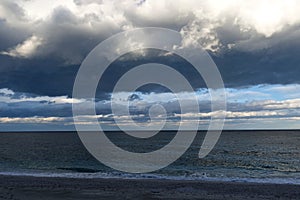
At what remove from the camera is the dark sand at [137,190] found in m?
28.6

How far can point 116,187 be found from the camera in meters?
33.3

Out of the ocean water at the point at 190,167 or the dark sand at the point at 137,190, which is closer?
the dark sand at the point at 137,190

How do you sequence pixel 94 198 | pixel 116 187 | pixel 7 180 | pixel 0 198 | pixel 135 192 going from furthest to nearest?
pixel 7 180, pixel 116 187, pixel 135 192, pixel 94 198, pixel 0 198

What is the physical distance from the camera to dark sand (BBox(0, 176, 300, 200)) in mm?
28639

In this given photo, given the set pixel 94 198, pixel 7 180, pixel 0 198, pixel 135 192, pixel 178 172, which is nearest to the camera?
pixel 0 198

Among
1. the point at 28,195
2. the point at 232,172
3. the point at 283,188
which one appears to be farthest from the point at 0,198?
the point at 232,172

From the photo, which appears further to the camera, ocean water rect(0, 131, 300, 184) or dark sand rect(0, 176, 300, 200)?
ocean water rect(0, 131, 300, 184)

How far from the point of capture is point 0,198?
25.6 metres

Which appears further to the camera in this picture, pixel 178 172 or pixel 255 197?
pixel 178 172

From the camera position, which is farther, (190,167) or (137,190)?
(190,167)

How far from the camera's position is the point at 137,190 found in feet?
104

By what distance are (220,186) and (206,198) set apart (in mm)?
7330

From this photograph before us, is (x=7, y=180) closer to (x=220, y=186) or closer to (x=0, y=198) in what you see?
(x=0, y=198)

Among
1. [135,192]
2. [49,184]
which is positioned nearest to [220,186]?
[135,192]
